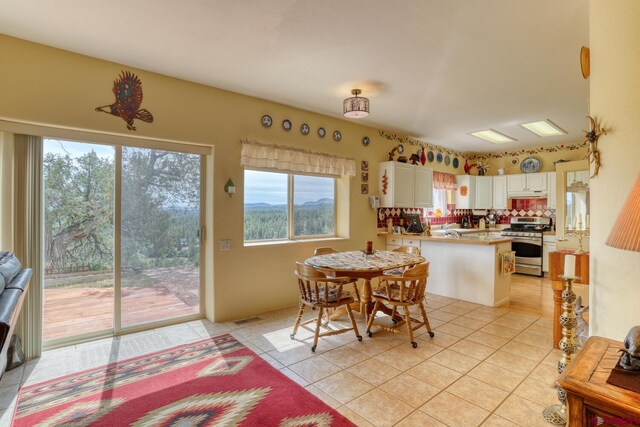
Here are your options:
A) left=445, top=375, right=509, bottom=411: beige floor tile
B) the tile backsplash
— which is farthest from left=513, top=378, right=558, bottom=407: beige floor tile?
the tile backsplash

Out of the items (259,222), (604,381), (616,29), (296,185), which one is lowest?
(604,381)

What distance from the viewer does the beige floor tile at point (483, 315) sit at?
3770 mm

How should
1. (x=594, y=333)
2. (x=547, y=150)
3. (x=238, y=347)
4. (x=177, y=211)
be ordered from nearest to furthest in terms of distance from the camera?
(x=594, y=333) → (x=238, y=347) → (x=177, y=211) → (x=547, y=150)

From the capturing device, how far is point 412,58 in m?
2.84

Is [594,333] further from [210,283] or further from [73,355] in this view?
[73,355]

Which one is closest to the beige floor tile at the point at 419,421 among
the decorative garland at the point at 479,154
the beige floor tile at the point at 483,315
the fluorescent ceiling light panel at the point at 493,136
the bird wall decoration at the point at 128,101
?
the beige floor tile at the point at 483,315

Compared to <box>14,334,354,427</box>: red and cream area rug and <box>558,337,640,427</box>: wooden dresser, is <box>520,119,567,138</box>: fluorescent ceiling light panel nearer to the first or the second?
<box>558,337,640,427</box>: wooden dresser

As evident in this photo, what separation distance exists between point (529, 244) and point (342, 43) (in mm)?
5585

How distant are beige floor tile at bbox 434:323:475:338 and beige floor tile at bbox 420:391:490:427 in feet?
3.98

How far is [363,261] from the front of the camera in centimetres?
336

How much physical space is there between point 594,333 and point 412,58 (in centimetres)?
239

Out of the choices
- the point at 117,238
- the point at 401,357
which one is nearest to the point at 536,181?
the point at 401,357

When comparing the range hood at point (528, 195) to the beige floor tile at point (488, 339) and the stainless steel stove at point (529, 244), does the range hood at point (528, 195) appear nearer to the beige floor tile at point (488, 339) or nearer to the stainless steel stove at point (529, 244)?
the stainless steel stove at point (529, 244)

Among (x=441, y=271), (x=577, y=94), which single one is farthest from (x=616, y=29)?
(x=441, y=271)
